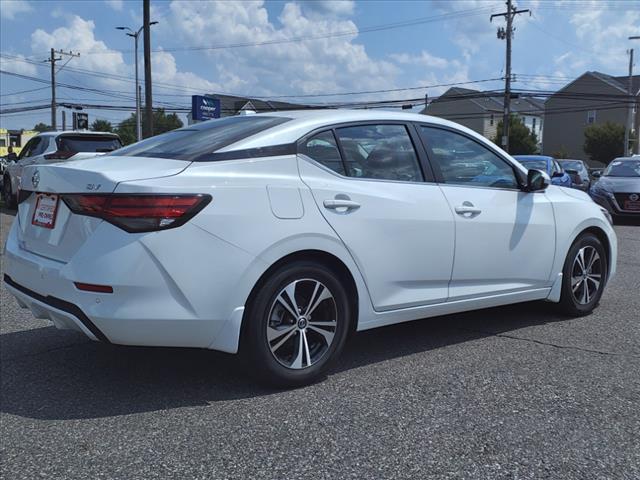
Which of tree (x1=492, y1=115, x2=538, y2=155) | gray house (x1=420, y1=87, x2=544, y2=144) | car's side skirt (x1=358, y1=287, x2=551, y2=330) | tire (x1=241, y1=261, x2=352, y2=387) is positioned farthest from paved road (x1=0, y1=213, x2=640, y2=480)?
gray house (x1=420, y1=87, x2=544, y2=144)

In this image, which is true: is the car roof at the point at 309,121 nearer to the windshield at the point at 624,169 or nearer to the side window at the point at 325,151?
the side window at the point at 325,151

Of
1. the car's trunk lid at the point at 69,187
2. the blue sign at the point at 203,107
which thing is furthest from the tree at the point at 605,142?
the car's trunk lid at the point at 69,187

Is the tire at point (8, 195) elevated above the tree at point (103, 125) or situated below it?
below

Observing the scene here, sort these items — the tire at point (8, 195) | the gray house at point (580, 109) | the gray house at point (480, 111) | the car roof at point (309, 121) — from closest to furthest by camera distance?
1. the car roof at point (309, 121)
2. the tire at point (8, 195)
3. the gray house at point (580, 109)
4. the gray house at point (480, 111)

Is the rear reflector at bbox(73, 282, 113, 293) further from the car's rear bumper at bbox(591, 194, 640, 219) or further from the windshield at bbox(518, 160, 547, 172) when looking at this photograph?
the car's rear bumper at bbox(591, 194, 640, 219)

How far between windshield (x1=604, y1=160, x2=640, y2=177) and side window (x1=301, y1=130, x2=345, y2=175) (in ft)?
42.5

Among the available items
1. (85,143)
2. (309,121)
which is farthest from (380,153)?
(85,143)

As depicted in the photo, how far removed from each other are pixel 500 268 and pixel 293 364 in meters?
1.85

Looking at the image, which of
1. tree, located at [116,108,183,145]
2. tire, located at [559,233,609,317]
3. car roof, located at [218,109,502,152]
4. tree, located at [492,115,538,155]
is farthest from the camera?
tree, located at [116,108,183,145]

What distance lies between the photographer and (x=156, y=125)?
298 ft

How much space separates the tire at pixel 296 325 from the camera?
3.58 meters

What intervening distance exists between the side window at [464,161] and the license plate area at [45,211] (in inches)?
95.4

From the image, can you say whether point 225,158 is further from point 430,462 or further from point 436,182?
point 430,462

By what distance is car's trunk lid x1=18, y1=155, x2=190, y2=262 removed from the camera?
3391mm
